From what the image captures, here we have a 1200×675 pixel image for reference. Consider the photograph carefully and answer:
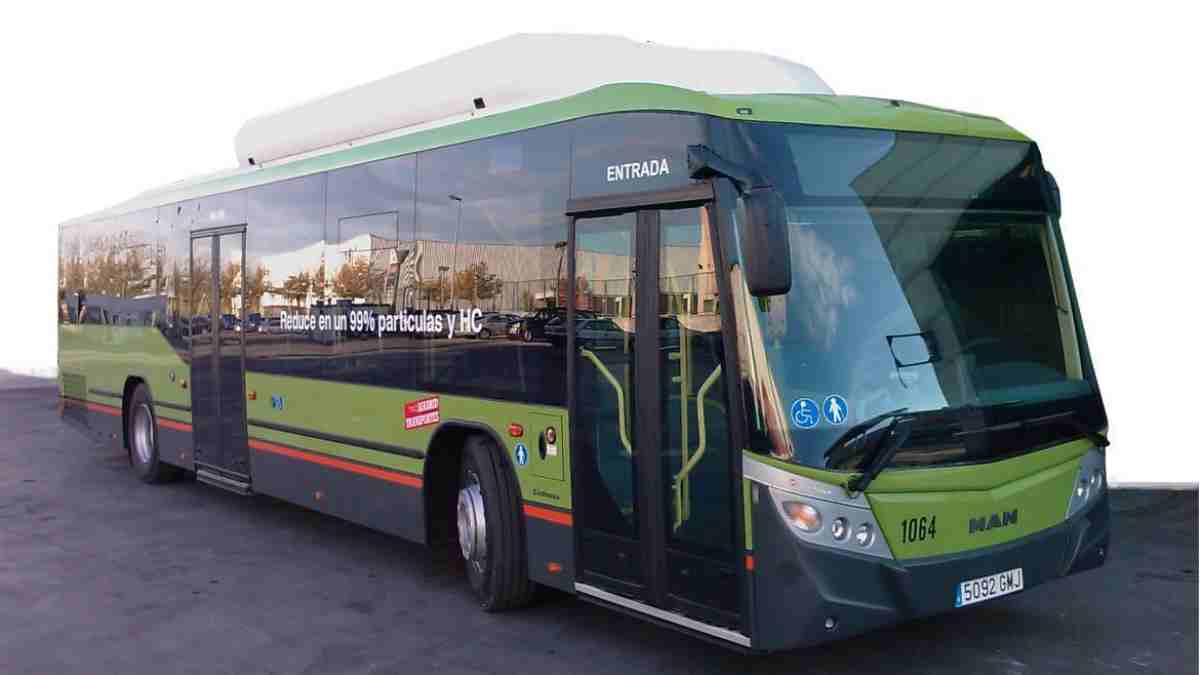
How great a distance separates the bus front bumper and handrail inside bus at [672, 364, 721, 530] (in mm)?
480

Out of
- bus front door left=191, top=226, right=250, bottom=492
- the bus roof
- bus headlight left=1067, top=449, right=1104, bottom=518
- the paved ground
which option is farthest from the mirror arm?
bus front door left=191, top=226, right=250, bottom=492

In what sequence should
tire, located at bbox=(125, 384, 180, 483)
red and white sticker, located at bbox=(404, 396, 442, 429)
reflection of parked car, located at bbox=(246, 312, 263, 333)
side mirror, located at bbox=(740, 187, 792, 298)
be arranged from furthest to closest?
tire, located at bbox=(125, 384, 180, 483)
reflection of parked car, located at bbox=(246, 312, 263, 333)
red and white sticker, located at bbox=(404, 396, 442, 429)
side mirror, located at bbox=(740, 187, 792, 298)

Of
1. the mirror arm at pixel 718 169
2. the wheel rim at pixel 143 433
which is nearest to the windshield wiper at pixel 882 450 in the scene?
the mirror arm at pixel 718 169

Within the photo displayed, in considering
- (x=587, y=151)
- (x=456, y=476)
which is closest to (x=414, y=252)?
(x=456, y=476)

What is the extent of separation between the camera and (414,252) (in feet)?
27.7

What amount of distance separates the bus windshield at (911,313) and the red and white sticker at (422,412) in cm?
293

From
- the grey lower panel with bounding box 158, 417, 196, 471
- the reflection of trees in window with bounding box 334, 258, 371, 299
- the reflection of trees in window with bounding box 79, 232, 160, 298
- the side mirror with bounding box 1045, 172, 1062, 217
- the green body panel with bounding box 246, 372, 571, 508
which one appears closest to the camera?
the side mirror with bounding box 1045, 172, 1062, 217

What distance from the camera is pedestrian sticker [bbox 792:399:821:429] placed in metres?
5.59

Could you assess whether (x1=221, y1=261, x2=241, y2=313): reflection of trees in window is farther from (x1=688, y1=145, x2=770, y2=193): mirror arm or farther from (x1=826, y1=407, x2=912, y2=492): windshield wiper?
(x1=826, y1=407, x2=912, y2=492): windshield wiper

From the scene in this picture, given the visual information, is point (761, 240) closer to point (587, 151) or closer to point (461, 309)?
point (587, 151)

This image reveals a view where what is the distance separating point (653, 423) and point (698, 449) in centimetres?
34

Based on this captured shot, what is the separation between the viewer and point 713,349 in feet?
→ 19.3

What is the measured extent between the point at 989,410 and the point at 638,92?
2386 mm

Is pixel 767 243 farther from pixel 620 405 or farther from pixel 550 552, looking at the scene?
pixel 550 552
